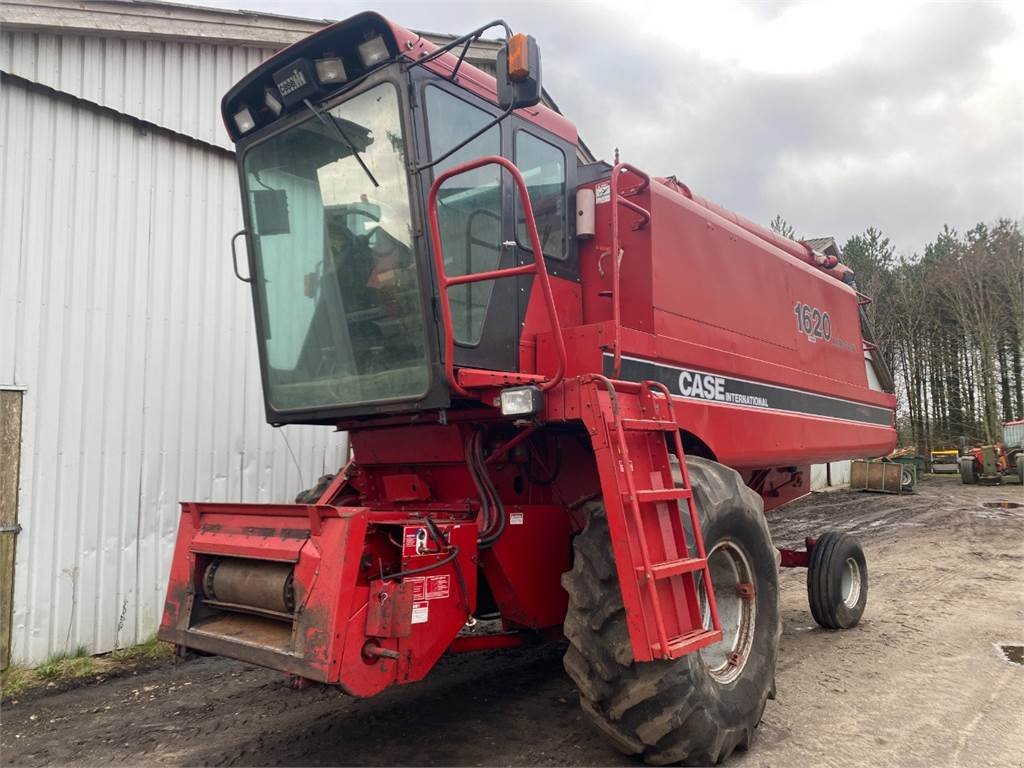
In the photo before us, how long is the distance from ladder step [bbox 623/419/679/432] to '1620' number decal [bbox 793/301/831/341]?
2929 mm

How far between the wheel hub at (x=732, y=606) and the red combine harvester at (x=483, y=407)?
1 cm

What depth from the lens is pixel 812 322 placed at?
21.3 feet

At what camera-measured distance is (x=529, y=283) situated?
4168 millimetres

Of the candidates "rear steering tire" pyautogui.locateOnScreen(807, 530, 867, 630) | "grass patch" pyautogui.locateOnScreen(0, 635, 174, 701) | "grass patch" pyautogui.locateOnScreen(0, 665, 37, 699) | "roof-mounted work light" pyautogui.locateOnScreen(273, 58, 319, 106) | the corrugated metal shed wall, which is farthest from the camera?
"rear steering tire" pyautogui.locateOnScreen(807, 530, 867, 630)

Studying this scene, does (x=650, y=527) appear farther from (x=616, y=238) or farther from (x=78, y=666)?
(x=78, y=666)

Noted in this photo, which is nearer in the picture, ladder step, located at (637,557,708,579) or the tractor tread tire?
ladder step, located at (637,557,708,579)

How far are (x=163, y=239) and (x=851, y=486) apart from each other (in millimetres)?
19994

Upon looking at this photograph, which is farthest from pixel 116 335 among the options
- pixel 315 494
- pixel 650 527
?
pixel 650 527

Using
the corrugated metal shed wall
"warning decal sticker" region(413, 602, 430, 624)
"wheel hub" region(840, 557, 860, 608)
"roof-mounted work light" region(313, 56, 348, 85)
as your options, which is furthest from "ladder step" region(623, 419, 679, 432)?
the corrugated metal shed wall

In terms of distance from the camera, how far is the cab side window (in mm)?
4305

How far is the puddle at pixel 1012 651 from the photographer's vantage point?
5.53 metres

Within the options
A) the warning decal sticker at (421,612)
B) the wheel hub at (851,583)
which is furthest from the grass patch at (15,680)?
the wheel hub at (851,583)

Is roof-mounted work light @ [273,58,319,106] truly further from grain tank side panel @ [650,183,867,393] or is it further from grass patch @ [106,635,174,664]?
grass patch @ [106,635,174,664]

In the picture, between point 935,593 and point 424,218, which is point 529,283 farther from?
point 935,593
